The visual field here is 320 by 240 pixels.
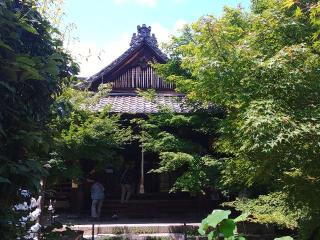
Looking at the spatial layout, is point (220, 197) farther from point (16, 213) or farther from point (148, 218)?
point (16, 213)

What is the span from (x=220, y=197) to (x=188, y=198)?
1315 mm

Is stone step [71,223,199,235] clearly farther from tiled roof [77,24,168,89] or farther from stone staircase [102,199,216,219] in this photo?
tiled roof [77,24,168,89]

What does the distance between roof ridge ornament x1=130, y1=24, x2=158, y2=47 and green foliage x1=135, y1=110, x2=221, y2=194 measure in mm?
4834

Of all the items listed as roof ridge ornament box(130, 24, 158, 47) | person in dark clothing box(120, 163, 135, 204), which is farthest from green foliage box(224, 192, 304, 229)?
roof ridge ornament box(130, 24, 158, 47)

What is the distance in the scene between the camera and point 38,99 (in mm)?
3676

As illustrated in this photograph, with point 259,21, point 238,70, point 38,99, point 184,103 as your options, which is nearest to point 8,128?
point 38,99

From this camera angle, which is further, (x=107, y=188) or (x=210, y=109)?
(x=107, y=188)

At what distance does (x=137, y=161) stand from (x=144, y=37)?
5514 millimetres

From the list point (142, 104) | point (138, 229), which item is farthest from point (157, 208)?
point (142, 104)

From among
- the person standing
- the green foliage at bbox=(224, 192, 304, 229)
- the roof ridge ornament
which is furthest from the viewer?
the roof ridge ornament

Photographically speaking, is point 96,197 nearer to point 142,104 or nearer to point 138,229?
point 138,229

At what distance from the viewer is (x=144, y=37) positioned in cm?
1667

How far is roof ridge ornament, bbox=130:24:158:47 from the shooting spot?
1664 cm

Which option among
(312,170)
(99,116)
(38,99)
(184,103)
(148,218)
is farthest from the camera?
(148,218)
